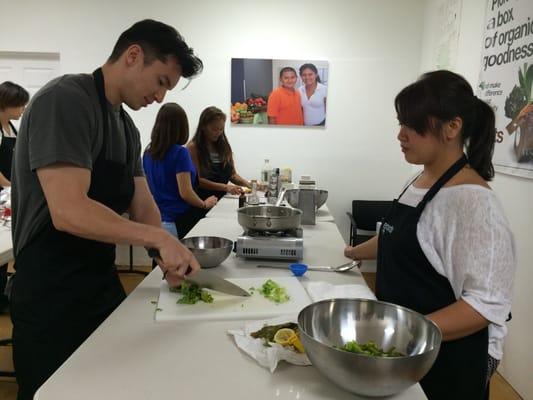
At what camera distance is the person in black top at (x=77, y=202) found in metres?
1.13

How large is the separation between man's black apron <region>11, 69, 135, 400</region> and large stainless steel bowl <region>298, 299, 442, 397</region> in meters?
0.72

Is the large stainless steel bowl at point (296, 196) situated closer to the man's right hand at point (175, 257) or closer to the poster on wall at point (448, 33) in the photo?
the man's right hand at point (175, 257)

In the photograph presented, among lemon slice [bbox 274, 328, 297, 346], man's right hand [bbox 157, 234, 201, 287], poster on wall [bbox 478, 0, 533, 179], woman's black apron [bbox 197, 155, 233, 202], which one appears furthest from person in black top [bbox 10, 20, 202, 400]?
woman's black apron [bbox 197, 155, 233, 202]

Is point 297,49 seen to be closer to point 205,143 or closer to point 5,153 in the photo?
point 205,143

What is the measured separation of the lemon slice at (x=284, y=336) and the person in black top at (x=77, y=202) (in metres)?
0.30

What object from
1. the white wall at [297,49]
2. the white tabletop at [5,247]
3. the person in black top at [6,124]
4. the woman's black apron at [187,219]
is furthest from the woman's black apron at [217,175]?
the white tabletop at [5,247]

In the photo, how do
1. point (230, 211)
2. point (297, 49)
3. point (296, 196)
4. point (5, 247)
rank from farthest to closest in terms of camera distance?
point (297, 49)
point (230, 211)
point (296, 196)
point (5, 247)

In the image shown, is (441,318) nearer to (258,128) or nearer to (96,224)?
(96,224)

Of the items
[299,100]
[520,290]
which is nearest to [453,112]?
[520,290]

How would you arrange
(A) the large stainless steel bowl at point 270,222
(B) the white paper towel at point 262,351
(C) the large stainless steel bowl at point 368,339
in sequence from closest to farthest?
(C) the large stainless steel bowl at point 368,339
(B) the white paper towel at point 262,351
(A) the large stainless steel bowl at point 270,222

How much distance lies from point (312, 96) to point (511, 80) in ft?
6.88

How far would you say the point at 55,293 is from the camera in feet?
4.23

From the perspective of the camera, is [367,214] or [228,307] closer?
[228,307]

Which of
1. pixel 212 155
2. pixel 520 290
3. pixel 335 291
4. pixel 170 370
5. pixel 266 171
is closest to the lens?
pixel 170 370
